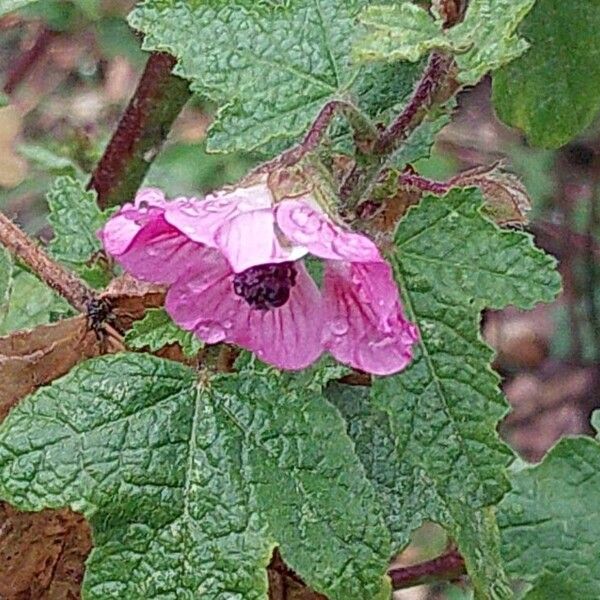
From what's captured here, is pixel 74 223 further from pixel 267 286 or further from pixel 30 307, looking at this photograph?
pixel 267 286

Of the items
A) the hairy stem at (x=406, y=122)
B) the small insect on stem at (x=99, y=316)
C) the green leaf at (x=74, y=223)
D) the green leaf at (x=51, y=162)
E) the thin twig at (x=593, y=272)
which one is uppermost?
the hairy stem at (x=406, y=122)

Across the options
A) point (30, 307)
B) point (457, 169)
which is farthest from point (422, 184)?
point (457, 169)

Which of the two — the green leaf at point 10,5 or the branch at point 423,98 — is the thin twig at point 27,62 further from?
the branch at point 423,98

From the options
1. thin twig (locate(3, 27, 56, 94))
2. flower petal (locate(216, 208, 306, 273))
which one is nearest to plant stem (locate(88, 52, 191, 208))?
flower petal (locate(216, 208, 306, 273))

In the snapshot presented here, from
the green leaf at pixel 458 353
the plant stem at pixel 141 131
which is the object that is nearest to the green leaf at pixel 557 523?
the green leaf at pixel 458 353

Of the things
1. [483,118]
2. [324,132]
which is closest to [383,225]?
[324,132]

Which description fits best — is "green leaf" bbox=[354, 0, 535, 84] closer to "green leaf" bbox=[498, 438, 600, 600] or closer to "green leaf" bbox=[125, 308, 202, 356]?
"green leaf" bbox=[125, 308, 202, 356]
